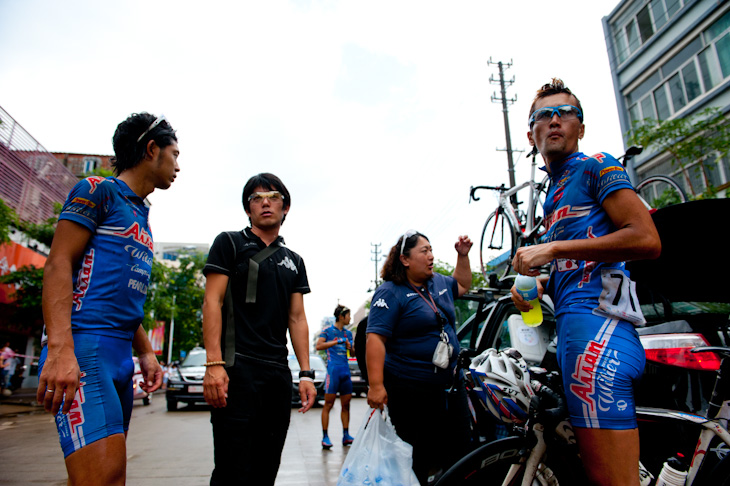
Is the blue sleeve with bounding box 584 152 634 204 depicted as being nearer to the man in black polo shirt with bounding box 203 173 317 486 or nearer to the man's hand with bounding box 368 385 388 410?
the man in black polo shirt with bounding box 203 173 317 486

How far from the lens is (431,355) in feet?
10.5

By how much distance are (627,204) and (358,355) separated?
2674 mm

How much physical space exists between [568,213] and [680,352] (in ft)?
3.56

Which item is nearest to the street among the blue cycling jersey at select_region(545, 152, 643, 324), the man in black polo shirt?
the man in black polo shirt

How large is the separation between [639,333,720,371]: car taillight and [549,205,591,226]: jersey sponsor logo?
1.01 meters

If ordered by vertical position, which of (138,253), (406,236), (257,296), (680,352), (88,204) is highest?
(406,236)

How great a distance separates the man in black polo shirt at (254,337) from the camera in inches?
91.7

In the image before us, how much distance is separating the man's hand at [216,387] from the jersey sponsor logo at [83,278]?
2.23 feet

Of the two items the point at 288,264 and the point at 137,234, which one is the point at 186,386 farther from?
the point at 137,234

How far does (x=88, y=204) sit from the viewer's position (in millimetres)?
1967

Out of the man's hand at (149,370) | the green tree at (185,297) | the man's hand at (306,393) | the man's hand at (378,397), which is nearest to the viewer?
the man's hand at (149,370)

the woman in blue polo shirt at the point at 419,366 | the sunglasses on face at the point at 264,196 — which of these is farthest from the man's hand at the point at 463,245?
the sunglasses on face at the point at 264,196

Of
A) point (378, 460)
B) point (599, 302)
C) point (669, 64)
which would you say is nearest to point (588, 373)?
point (599, 302)

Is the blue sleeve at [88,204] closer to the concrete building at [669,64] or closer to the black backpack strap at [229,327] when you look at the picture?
the black backpack strap at [229,327]
